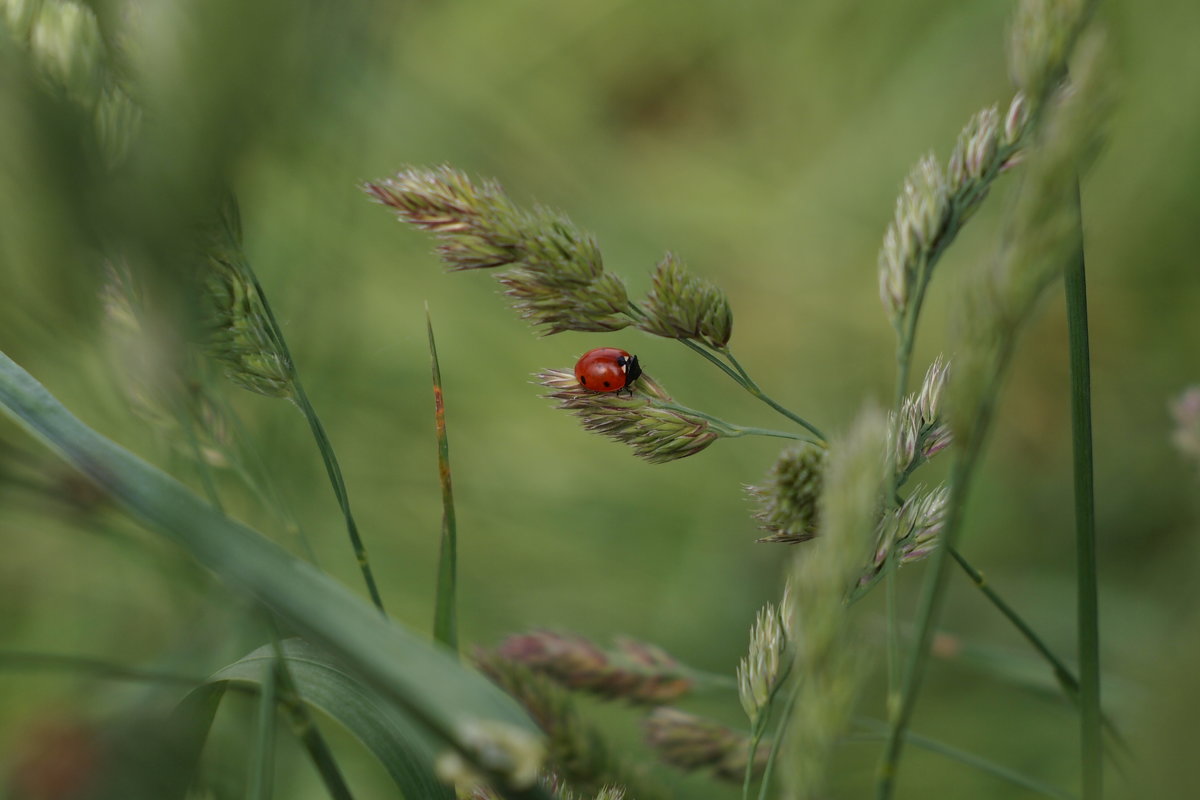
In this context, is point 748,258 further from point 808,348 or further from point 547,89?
point 547,89

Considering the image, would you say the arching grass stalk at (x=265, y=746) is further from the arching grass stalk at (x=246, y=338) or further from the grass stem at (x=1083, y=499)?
the grass stem at (x=1083, y=499)

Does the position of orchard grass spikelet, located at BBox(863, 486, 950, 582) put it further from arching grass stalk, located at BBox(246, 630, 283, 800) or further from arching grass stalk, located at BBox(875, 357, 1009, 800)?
arching grass stalk, located at BBox(246, 630, 283, 800)

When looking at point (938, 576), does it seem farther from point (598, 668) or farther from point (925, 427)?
point (598, 668)

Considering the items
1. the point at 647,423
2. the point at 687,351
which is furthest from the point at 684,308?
the point at 687,351

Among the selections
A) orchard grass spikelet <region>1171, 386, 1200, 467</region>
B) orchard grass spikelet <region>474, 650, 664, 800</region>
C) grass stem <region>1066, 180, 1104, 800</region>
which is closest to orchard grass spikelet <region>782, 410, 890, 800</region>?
grass stem <region>1066, 180, 1104, 800</region>

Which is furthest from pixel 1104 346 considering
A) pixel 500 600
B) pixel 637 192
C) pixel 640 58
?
pixel 640 58

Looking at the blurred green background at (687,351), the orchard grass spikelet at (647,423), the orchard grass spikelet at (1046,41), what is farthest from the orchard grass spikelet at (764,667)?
the blurred green background at (687,351)
